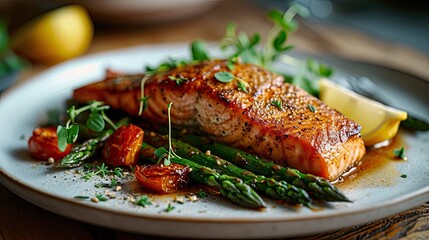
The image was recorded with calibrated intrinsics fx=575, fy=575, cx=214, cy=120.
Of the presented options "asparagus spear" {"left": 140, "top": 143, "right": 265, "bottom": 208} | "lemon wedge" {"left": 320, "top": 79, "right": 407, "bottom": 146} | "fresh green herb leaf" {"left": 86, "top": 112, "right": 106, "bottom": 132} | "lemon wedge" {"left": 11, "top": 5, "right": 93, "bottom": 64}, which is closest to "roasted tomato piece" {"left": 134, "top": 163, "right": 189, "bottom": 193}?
"asparagus spear" {"left": 140, "top": 143, "right": 265, "bottom": 208}

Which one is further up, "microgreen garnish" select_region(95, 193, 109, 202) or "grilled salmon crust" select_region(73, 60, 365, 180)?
"grilled salmon crust" select_region(73, 60, 365, 180)

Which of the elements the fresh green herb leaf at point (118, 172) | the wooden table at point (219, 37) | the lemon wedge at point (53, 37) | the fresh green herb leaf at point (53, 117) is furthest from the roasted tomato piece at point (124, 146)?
the lemon wedge at point (53, 37)

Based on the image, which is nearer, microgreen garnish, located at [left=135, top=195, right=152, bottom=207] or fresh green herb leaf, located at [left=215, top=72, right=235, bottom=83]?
microgreen garnish, located at [left=135, top=195, right=152, bottom=207]

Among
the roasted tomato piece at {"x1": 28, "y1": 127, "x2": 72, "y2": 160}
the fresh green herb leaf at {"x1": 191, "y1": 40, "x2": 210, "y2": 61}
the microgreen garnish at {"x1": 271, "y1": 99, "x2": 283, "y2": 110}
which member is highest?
the fresh green herb leaf at {"x1": 191, "y1": 40, "x2": 210, "y2": 61}

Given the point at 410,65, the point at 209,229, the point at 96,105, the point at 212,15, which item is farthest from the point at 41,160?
the point at 212,15

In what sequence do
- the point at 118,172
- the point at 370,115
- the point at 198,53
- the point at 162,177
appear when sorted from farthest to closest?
the point at 198,53
the point at 370,115
the point at 118,172
the point at 162,177

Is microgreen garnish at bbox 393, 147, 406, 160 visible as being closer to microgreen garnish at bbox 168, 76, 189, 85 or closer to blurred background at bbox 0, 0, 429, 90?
microgreen garnish at bbox 168, 76, 189, 85

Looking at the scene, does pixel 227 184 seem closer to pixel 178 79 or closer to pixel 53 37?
pixel 178 79

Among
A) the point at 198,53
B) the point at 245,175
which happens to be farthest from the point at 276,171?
the point at 198,53
